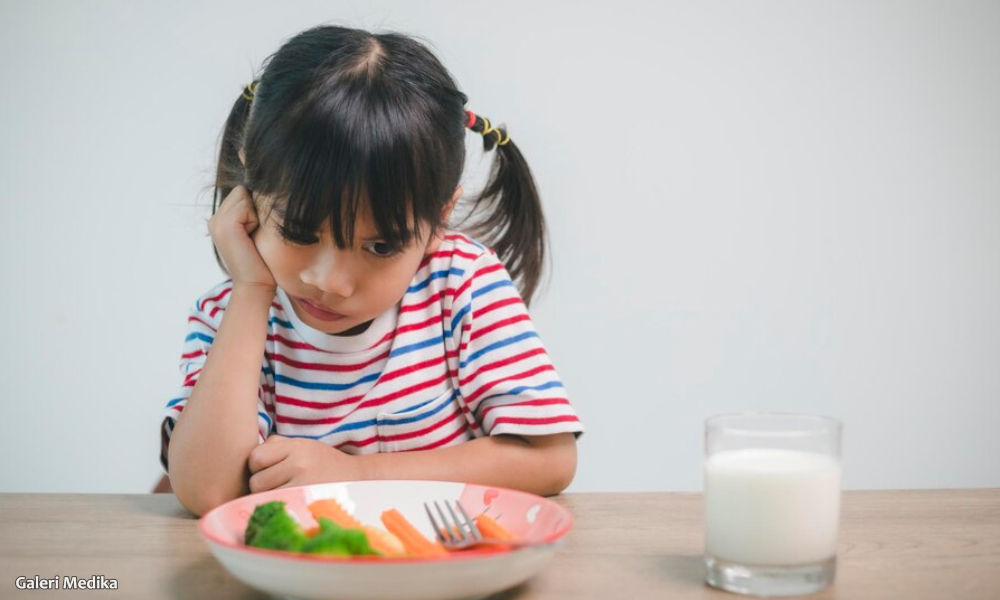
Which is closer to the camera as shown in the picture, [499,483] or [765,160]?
[499,483]

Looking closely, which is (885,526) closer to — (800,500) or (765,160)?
(800,500)

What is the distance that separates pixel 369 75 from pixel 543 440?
1.30ft

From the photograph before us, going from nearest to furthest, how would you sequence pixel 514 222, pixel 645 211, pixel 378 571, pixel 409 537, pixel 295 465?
1. pixel 378 571
2. pixel 409 537
3. pixel 295 465
4. pixel 514 222
5. pixel 645 211

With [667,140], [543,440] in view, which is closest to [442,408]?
[543,440]

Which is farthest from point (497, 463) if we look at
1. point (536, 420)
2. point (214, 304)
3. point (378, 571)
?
point (378, 571)

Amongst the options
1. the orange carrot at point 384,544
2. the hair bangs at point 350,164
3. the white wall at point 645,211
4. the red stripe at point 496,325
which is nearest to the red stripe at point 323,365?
the red stripe at point 496,325

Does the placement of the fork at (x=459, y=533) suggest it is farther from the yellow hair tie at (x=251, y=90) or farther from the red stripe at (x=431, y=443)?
the yellow hair tie at (x=251, y=90)

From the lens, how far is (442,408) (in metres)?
1.14

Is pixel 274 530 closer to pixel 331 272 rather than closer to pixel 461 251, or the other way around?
pixel 331 272

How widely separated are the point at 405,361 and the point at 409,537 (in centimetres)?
48

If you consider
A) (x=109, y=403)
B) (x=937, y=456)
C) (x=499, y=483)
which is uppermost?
(x=499, y=483)

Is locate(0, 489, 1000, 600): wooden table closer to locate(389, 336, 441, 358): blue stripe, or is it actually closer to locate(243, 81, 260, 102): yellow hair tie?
locate(389, 336, 441, 358): blue stripe

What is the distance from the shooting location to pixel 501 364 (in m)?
1.10

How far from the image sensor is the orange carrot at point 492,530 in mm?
672
